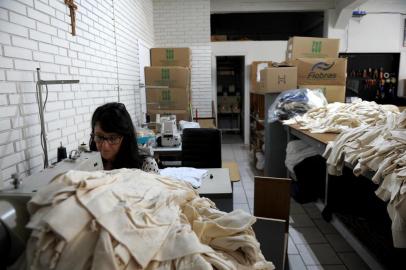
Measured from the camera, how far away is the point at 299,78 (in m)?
4.22

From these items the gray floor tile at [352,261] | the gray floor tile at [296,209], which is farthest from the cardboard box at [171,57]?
the gray floor tile at [352,261]

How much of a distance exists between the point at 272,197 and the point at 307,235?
0.97 meters

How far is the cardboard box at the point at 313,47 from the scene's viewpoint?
14.3 ft

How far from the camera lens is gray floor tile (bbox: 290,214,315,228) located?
296cm

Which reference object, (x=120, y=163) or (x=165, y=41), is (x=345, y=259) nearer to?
(x=120, y=163)

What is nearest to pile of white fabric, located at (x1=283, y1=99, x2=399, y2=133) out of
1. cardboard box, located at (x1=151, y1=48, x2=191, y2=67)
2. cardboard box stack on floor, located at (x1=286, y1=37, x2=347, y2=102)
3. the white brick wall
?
cardboard box stack on floor, located at (x1=286, y1=37, x2=347, y2=102)

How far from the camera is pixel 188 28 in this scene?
584 cm

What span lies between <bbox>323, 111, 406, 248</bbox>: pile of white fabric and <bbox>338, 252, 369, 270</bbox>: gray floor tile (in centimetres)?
81

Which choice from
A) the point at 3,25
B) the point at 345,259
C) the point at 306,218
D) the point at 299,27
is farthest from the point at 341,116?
the point at 299,27

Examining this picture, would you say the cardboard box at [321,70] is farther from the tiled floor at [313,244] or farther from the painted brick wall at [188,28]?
the painted brick wall at [188,28]

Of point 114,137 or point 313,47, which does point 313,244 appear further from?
point 313,47

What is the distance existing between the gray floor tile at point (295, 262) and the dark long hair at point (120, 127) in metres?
1.46

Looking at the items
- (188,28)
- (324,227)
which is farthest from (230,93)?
(324,227)

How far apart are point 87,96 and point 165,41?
3659 mm
